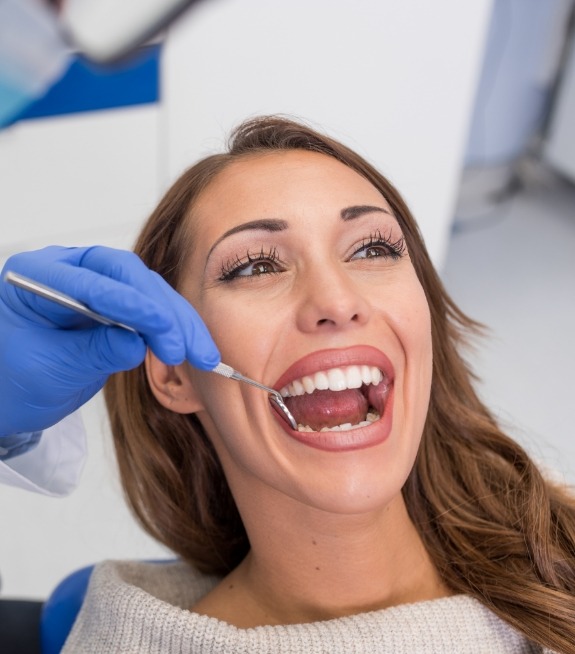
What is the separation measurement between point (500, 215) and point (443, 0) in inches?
52.4

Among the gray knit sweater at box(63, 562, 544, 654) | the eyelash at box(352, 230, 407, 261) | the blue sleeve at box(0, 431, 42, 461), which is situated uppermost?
the eyelash at box(352, 230, 407, 261)

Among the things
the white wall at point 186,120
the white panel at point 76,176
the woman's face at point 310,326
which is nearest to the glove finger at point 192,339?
the woman's face at point 310,326

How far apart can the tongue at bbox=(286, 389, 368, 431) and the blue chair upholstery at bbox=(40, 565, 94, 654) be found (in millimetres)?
455

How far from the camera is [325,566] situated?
1170mm

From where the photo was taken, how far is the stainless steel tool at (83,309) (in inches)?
35.5

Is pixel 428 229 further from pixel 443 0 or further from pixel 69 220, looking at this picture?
pixel 69 220

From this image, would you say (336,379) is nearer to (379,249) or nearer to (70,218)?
(379,249)

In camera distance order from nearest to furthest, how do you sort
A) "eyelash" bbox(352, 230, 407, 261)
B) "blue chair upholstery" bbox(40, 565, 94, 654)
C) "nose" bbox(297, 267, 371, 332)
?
"nose" bbox(297, 267, 371, 332)
"eyelash" bbox(352, 230, 407, 261)
"blue chair upholstery" bbox(40, 565, 94, 654)

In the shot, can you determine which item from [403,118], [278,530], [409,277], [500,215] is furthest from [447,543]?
[500,215]

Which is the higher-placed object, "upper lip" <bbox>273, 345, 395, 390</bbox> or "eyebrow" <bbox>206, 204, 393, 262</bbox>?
"eyebrow" <bbox>206, 204, 393, 262</bbox>

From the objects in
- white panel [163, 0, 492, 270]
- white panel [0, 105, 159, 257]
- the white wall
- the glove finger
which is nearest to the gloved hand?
the glove finger

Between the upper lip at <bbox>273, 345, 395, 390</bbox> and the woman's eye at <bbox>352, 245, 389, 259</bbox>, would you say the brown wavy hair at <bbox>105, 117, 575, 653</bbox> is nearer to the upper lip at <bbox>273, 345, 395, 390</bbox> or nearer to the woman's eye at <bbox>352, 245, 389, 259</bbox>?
the woman's eye at <bbox>352, 245, 389, 259</bbox>

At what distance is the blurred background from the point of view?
2000 mm

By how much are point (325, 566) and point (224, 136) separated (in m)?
1.26
